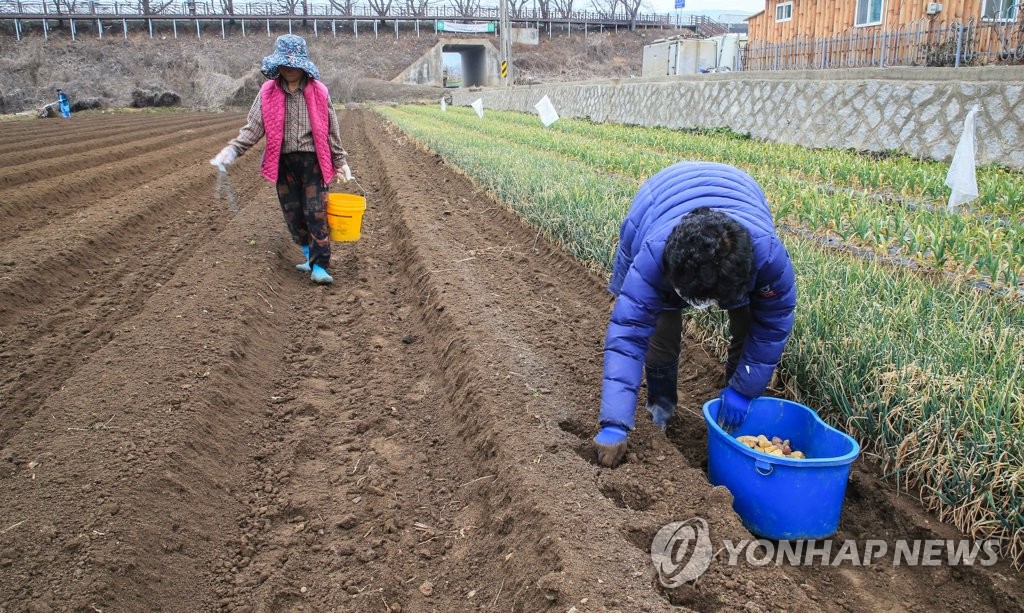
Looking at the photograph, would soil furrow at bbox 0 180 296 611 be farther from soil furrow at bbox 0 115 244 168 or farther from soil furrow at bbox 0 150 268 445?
soil furrow at bbox 0 115 244 168

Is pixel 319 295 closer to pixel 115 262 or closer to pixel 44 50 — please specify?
pixel 115 262

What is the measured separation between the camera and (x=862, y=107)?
984 centimetres

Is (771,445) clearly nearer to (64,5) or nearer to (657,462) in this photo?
(657,462)

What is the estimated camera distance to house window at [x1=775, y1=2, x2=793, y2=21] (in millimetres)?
18219

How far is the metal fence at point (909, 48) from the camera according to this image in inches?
414

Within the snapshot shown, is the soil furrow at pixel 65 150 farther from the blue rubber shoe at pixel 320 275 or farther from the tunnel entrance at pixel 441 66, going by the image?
the tunnel entrance at pixel 441 66

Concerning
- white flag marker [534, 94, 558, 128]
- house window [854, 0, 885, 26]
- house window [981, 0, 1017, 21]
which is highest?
house window [854, 0, 885, 26]

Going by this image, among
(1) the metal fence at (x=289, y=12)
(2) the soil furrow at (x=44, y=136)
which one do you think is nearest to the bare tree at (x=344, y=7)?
(1) the metal fence at (x=289, y=12)

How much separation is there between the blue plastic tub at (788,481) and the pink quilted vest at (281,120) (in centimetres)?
355

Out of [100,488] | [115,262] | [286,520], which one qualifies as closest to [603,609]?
[286,520]

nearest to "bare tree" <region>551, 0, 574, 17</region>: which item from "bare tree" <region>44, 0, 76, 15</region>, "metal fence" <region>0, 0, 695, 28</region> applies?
"metal fence" <region>0, 0, 695, 28</region>

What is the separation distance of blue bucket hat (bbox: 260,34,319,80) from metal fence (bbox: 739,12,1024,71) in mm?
10164

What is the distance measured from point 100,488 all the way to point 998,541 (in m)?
3.22

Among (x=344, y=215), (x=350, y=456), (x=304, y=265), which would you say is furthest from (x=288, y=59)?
(x=350, y=456)
